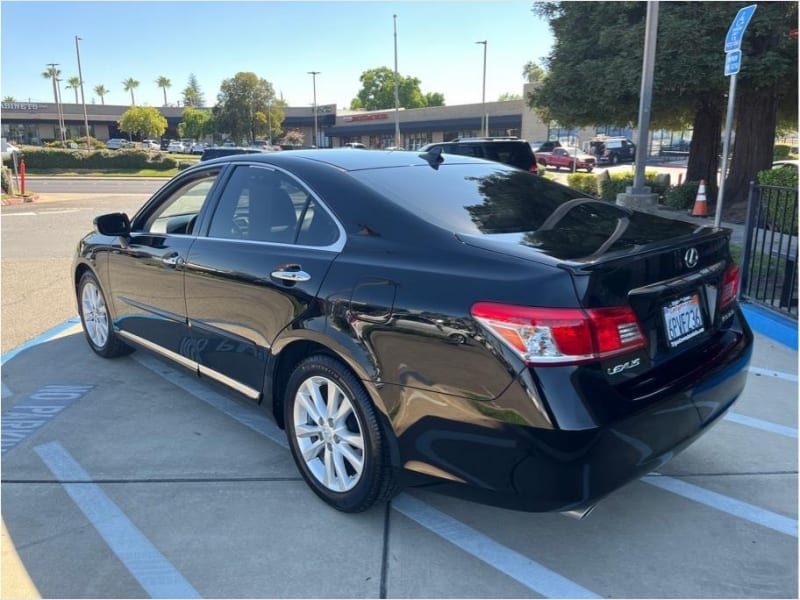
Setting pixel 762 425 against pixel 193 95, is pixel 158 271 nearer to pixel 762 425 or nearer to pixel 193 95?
pixel 762 425

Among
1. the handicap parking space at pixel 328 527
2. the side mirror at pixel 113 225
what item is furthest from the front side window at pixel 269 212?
the side mirror at pixel 113 225

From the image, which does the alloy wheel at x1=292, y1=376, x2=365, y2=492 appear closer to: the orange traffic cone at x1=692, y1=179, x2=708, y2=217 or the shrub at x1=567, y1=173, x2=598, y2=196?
the orange traffic cone at x1=692, y1=179, x2=708, y2=217

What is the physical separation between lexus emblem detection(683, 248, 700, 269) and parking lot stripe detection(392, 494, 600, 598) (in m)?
1.39

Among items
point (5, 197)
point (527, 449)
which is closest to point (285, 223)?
point (527, 449)

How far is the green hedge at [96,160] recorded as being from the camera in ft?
144

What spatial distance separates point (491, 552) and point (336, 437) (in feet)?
2.78

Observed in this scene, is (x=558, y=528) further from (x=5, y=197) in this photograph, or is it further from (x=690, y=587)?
(x=5, y=197)

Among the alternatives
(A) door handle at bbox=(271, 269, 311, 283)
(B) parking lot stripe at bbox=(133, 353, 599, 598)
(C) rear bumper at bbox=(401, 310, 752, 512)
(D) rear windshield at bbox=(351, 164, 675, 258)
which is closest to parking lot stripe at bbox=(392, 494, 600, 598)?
(B) parking lot stripe at bbox=(133, 353, 599, 598)

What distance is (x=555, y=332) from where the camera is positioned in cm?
226

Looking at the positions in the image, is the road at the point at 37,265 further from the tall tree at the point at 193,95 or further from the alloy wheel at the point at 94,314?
the tall tree at the point at 193,95

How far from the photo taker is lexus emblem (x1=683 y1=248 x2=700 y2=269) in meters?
2.72

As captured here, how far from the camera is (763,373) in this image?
480 cm

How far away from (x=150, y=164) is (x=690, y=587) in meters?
46.1

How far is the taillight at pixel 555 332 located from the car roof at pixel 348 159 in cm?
140
